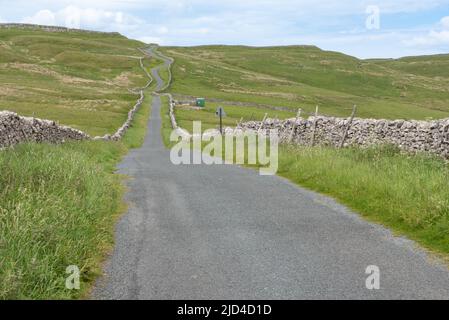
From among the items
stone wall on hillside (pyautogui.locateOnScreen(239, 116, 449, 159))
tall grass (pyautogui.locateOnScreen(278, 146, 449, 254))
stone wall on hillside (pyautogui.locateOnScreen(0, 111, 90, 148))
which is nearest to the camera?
tall grass (pyautogui.locateOnScreen(278, 146, 449, 254))

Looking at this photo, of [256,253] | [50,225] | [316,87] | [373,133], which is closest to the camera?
[50,225]

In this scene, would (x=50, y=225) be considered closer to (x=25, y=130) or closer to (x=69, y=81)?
(x=25, y=130)

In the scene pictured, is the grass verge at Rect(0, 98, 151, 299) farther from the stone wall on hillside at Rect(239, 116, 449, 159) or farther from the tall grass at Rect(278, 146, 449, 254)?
the stone wall on hillside at Rect(239, 116, 449, 159)

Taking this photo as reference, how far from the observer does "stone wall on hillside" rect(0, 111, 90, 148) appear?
17.9 metres

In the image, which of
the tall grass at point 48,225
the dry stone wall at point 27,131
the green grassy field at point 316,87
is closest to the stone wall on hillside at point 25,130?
the dry stone wall at point 27,131

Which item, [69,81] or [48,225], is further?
[69,81]

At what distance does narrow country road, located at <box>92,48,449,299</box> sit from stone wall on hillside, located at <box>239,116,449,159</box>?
234 inches

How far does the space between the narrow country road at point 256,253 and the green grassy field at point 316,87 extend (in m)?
83.0

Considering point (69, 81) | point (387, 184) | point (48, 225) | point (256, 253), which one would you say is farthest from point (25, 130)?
point (69, 81)

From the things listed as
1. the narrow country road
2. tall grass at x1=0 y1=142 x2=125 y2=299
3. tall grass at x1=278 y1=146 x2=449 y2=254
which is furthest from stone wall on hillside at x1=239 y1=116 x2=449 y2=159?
tall grass at x1=0 y1=142 x2=125 y2=299

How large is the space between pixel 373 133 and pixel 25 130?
1428 cm

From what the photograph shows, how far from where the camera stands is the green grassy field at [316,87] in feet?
342

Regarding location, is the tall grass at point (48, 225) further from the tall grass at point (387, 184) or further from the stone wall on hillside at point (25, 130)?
the stone wall on hillside at point (25, 130)

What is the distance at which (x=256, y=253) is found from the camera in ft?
28.1
